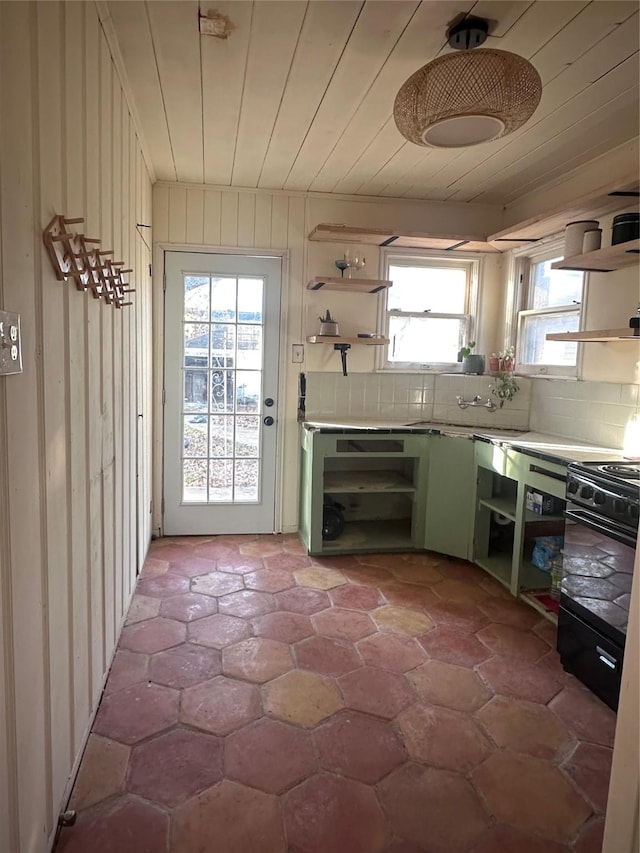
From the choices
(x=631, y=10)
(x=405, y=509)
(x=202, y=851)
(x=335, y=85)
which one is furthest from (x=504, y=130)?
(x=405, y=509)

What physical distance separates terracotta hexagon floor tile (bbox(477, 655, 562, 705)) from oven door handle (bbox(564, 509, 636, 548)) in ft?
2.25

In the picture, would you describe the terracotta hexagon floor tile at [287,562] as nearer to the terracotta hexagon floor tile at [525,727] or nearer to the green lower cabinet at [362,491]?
the green lower cabinet at [362,491]

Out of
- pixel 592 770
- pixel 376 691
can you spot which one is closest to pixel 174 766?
pixel 376 691

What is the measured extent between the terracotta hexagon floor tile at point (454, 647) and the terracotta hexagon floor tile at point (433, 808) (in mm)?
693

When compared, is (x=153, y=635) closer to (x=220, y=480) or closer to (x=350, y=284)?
(x=220, y=480)

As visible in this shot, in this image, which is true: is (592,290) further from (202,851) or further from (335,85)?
(202,851)

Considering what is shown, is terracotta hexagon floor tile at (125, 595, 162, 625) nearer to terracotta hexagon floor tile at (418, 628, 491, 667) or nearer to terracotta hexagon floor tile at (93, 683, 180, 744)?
terracotta hexagon floor tile at (93, 683, 180, 744)

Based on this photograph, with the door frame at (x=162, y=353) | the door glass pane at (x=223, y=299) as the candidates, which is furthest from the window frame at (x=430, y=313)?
the door glass pane at (x=223, y=299)

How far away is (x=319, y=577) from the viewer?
129 inches

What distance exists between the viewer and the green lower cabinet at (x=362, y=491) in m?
3.53

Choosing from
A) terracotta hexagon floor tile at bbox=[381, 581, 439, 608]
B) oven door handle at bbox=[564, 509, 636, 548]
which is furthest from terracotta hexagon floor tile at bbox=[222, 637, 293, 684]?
oven door handle at bbox=[564, 509, 636, 548]

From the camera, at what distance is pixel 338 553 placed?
11.9 feet

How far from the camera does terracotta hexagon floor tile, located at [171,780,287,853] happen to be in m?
1.48

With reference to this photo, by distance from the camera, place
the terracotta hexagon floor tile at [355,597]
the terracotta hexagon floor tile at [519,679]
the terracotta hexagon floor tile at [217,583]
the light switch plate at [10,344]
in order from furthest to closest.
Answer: the terracotta hexagon floor tile at [217,583] < the terracotta hexagon floor tile at [355,597] < the terracotta hexagon floor tile at [519,679] < the light switch plate at [10,344]
